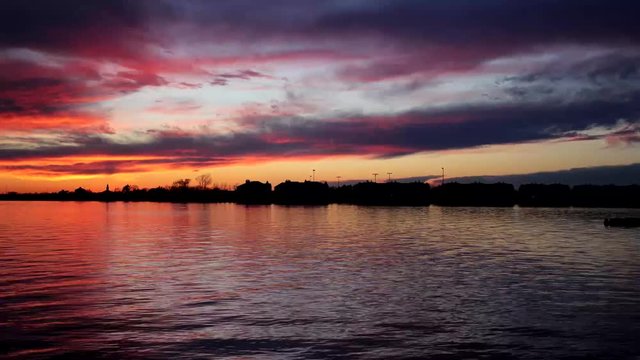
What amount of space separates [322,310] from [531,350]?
1169 centimetres

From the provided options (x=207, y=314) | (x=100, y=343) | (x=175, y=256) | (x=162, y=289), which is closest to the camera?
(x=100, y=343)

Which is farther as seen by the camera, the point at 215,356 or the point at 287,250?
the point at 287,250

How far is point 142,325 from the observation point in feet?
96.9

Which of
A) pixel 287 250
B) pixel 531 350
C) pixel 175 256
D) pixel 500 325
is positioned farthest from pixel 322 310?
pixel 287 250

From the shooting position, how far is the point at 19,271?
163ft

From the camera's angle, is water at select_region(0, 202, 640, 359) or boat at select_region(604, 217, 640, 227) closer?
water at select_region(0, 202, 640, 359)

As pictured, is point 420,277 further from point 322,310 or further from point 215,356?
point 215,356

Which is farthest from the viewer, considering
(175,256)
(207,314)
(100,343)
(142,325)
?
(175,256)

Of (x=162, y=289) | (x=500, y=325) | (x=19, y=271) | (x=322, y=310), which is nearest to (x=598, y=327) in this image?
(x=500, y=325)

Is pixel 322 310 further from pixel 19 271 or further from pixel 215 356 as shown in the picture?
pixel 19 271

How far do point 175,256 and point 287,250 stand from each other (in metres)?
13.7

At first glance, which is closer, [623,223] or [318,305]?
[318,305]

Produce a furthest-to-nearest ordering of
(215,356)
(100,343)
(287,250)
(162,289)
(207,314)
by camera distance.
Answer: (287,250), (162,289), (207,314), (100,343), (215,356)

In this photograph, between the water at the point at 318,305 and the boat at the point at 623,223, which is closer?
the water at the point at 318,305
